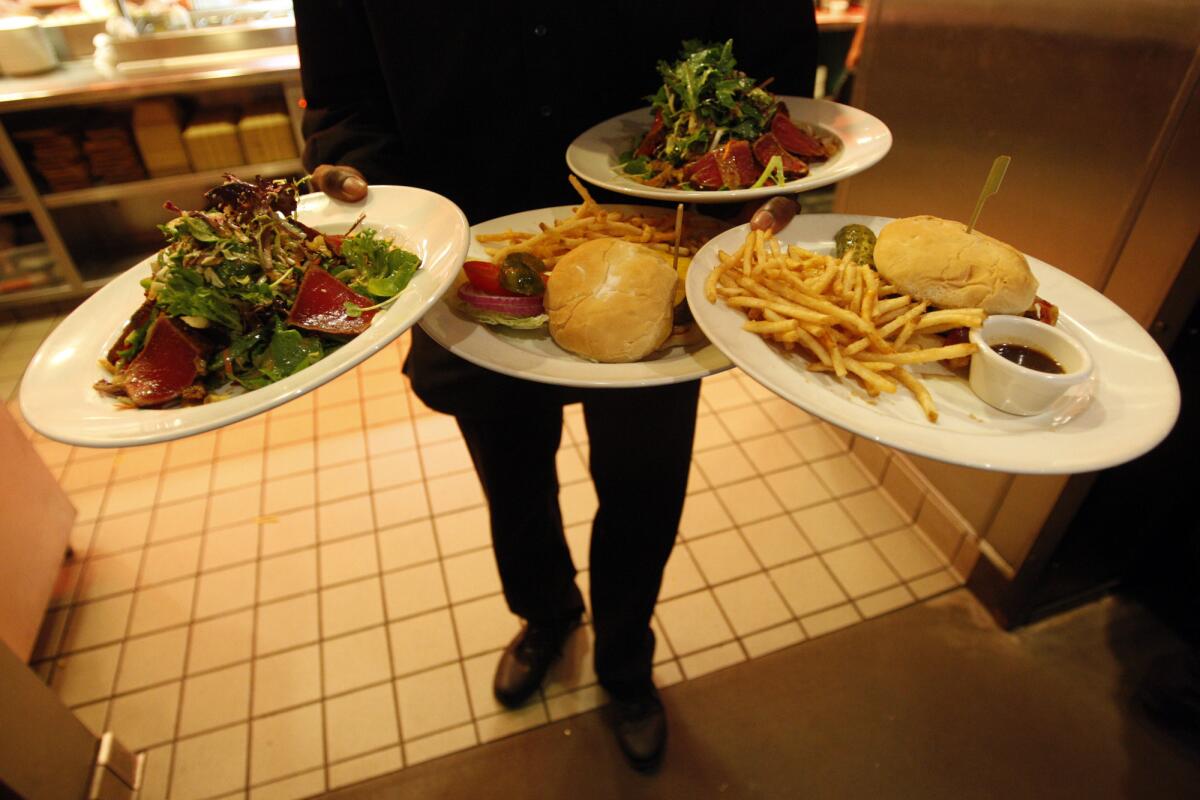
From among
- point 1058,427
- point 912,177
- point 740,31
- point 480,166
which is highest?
point 740,31

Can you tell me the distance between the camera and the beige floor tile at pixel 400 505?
9.57 ft

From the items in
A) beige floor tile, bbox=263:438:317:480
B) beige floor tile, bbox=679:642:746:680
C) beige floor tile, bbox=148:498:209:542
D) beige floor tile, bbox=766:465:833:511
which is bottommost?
beige floor tile, bbox=263:438:317:480

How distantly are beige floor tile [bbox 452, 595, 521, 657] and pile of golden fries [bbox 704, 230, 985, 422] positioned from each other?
65.0 inches

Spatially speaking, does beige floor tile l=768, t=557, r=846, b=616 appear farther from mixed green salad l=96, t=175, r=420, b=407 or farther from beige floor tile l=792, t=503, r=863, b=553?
mixed green salad l=96, t=175, r=420, b=407

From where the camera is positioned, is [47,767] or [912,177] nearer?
[47,767]

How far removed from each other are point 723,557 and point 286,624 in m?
1.71

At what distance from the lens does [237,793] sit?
208 cm

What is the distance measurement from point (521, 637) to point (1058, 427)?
5.76 ft

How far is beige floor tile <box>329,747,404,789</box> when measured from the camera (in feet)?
6.89

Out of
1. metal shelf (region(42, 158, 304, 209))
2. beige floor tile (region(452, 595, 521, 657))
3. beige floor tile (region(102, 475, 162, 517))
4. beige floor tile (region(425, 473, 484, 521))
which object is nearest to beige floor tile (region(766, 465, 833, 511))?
beige floor tile (region(425, 473, 484, 521))

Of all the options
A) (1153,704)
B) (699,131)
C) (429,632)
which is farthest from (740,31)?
(1153,704)

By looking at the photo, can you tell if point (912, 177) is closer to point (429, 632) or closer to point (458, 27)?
point (458, 27)

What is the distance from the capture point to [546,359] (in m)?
1.29

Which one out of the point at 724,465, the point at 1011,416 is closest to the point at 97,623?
the point at 724,465
